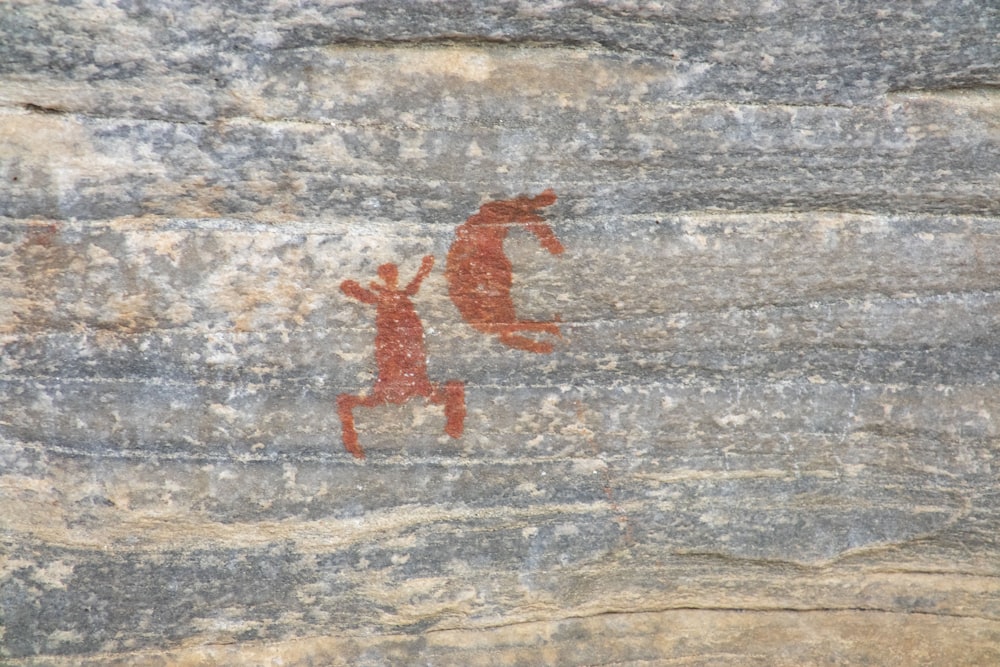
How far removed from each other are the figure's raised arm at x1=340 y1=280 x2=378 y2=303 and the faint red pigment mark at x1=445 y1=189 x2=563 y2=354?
16 cm

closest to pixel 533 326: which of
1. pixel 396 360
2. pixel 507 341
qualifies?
pixel 507 341

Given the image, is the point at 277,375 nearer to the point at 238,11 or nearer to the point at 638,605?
the point at 238,11

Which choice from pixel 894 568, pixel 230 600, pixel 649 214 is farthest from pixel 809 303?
pixel 230 600

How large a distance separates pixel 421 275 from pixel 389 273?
6 cm

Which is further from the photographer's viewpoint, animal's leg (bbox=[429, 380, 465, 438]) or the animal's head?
animal's leg (bbox=[429, 380, 465, 438])

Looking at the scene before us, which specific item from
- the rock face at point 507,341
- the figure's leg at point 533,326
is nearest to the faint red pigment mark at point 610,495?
the rock face at point 507,341

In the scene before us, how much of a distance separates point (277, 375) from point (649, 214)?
2.71 ft

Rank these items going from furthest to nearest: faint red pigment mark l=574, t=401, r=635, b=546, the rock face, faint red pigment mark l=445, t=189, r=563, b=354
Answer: faint red pigment mark l=574, t=401, r=635, b=546 < faint red pigment mark l=445, t=189, r=563, b=354 < the rock face

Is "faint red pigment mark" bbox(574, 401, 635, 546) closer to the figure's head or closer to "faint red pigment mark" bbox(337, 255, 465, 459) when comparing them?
"faint red pigment mark" bbox(337, 255, 465, 459)

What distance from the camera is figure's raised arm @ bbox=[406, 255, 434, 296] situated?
70.8 inches

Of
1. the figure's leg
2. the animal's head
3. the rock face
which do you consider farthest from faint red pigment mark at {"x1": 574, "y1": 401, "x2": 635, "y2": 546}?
the animal's head

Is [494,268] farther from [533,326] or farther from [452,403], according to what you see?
[452,403]

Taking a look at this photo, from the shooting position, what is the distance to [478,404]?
1890 mm

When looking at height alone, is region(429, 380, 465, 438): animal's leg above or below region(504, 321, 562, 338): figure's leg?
below
